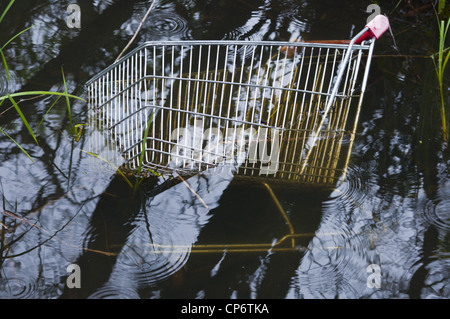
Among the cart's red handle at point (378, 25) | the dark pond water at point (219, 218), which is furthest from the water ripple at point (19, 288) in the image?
the cart's red handle at point (378, 25)

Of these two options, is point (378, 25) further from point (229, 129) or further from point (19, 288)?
point (19, 288)

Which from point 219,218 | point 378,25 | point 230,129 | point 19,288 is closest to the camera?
point 19,288

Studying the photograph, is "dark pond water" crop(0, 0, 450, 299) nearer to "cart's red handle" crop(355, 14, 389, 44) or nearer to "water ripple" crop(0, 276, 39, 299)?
"water ripple" crop(0, 276, 39, 299)

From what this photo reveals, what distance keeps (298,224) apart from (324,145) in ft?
2.09

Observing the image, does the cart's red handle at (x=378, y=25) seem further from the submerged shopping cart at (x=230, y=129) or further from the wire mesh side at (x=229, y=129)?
the wire mesh side at (x=229, y=129)

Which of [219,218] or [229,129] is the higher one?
[229,129]

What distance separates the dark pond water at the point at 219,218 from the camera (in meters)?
2.24

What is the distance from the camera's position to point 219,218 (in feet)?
8.32

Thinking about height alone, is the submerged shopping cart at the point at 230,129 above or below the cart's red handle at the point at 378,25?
below

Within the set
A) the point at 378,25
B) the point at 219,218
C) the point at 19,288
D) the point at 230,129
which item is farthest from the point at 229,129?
the point at 19,288

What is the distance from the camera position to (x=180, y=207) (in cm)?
259
